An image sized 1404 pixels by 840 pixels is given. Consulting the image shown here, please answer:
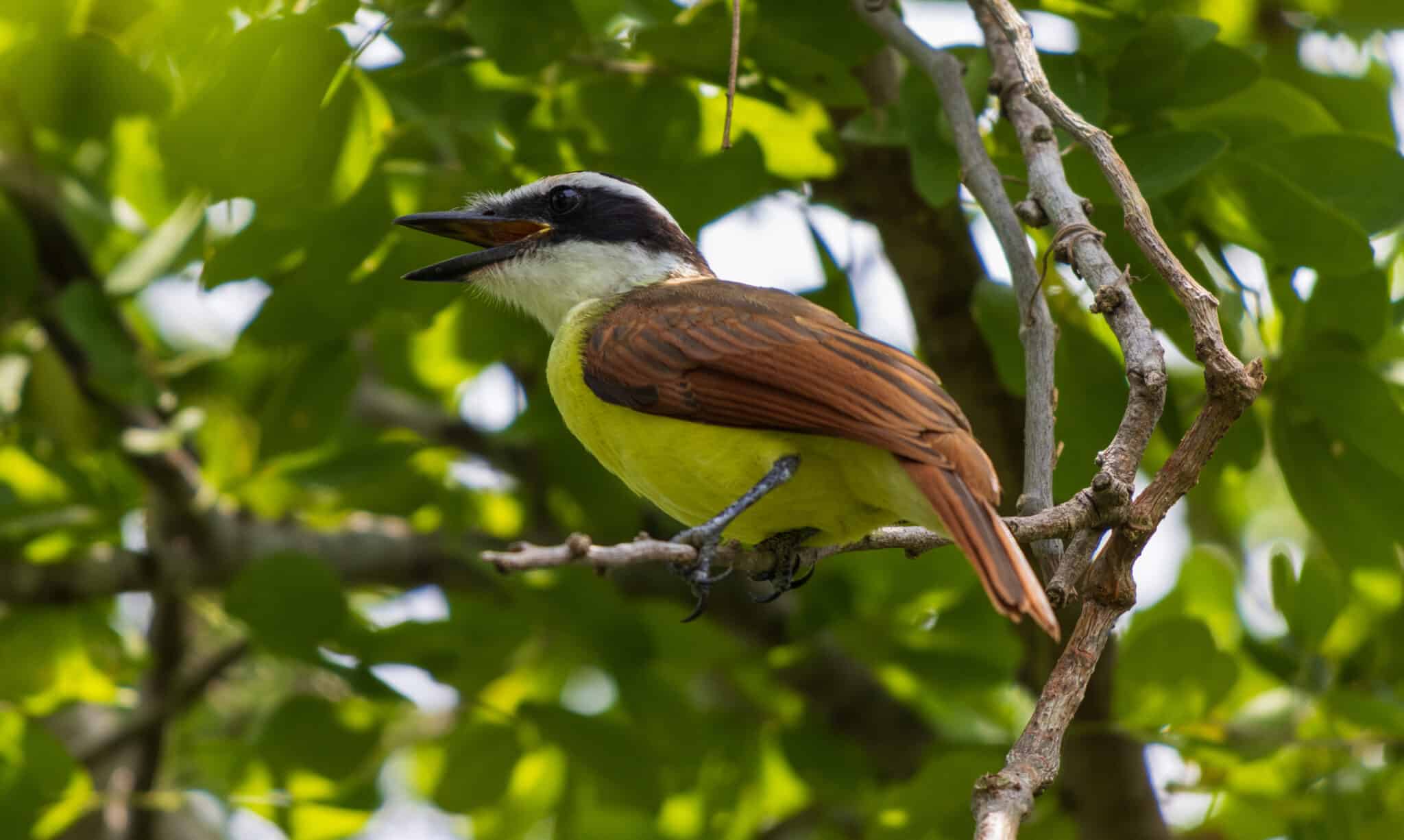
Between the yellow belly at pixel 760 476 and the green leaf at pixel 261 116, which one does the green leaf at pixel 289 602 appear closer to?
the green leaf at pixel 261 116

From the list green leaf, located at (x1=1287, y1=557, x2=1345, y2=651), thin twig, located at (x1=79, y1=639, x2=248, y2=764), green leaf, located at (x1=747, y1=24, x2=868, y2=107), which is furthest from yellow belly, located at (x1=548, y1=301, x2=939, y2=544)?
thin twig, located at (x1=79, y1=639, x2=248, y2=764)

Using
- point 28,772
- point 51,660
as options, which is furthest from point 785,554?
point 51,660

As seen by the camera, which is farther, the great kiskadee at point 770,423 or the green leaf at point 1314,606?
the green leaf at point 1314,606

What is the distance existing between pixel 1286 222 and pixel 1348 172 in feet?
0.85

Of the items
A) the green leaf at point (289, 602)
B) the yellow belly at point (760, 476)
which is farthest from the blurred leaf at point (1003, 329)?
the green leaf at point (289, 602)

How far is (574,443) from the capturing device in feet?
16.1

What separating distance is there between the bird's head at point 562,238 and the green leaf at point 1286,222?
1488 millimetres

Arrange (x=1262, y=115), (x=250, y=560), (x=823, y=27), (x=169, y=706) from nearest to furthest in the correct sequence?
(x=823, y=27), (x=1262, y=115), (x=250, y=560), (x=169, y=706)

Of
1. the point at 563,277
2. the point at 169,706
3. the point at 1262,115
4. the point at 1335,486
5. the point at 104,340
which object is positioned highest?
the point at 1262,115

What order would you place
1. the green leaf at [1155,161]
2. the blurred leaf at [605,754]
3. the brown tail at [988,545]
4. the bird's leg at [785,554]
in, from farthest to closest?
the blurred leaf at [605,754], the green leaf at [1155,161], the bird's leg at [785,554], the brown tail at [988,545]

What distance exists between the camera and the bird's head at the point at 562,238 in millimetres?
4039

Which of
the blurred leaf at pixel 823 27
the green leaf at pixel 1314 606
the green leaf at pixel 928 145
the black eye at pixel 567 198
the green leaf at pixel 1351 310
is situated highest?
the blurred leaf at pixel 823 27

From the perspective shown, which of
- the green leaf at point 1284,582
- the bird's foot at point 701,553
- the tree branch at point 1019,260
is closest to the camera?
the tree branch at point 1019,260

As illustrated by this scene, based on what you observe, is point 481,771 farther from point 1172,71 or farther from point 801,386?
point 1172,71
